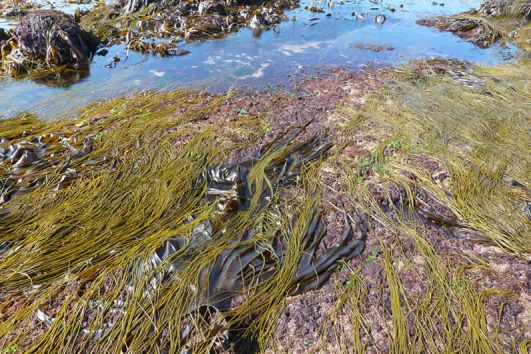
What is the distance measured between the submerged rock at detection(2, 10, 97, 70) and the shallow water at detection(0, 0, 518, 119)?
432 millimetres

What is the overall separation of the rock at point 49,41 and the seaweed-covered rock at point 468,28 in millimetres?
8200

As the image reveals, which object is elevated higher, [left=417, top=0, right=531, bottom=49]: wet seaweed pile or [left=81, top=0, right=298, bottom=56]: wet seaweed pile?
[left=81, top=0, right=298, bottom=56]: wet seaweed pile

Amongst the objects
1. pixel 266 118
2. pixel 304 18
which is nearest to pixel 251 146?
pixel 266 118

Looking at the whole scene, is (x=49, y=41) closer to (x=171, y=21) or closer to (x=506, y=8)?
(x=171, y=21)

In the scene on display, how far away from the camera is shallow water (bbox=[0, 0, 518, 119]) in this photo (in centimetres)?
492

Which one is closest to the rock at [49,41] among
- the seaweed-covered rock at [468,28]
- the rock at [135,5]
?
the rock at [135,5]

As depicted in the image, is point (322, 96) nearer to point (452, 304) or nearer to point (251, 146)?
point (251, 146)

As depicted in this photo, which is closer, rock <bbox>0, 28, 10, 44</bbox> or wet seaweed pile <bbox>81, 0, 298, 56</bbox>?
rock <bbox>0, 28, 10, 44</bbox>

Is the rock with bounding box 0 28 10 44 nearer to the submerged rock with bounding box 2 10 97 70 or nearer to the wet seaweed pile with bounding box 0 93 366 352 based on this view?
the submerged rock with bounding box 2 10 97 70

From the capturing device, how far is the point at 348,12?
8930 mm

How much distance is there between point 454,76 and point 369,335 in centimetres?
507

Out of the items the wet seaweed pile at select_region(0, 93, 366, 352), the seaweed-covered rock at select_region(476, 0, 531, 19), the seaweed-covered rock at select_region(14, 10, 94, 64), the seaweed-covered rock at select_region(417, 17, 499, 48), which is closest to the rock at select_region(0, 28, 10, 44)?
the seaweed-covered rock at select_region(14, 10, 94, 64)

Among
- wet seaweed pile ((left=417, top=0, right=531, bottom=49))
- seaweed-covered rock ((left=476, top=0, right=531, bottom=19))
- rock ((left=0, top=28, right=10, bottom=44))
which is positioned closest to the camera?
rock ((left=0, top=28, right=10, bottom=44))

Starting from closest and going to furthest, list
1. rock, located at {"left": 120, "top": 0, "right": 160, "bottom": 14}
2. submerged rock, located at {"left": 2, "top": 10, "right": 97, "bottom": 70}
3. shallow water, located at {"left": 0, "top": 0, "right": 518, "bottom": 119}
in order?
1. shallow water, located at {"left": 0, "top": 0, "right": 518, "bottom": 119}
2. submerged rock, located at {"left": 2, "top": 10, "right": 97, "bottom": 70}
3. rock, located at {"left": 120, "top": 0, "right": 160, "bottom": 14}
